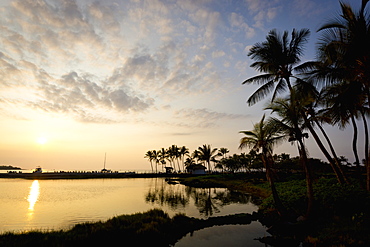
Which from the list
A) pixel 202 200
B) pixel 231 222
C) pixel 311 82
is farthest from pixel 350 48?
pixel 202 200

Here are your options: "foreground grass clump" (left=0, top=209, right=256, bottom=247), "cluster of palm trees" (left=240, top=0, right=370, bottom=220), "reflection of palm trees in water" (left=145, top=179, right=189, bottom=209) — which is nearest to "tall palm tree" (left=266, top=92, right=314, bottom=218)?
"cluster of palm trees" (left=240, top=0, right=370, bottom=220)

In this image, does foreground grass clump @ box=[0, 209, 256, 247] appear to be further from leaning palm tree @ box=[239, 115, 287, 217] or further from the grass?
leaning palm tree @ box=[239, 115, 287, 217]

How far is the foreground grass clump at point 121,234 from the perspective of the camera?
10.1 meters

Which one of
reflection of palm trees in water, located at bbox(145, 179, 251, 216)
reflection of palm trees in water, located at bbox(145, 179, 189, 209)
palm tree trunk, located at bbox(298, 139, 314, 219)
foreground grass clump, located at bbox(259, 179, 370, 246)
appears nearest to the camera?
foreground grass clump, located at bbox(259, 179, 370, 246)

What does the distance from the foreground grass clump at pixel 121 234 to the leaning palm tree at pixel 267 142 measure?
552cm

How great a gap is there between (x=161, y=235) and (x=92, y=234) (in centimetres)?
389

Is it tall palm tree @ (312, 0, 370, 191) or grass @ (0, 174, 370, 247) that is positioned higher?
tall palm tree @ (312, 0, 370, 191)

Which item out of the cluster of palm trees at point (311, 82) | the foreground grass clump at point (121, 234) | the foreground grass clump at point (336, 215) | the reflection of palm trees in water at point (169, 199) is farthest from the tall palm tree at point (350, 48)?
the reflection of palm trees in water at point (169, 199)

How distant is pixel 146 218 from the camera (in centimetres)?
1460

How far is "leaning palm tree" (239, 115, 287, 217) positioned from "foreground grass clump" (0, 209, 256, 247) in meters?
5.52

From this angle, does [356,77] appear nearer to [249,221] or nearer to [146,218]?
[249,221]

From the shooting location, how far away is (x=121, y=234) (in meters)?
11.8

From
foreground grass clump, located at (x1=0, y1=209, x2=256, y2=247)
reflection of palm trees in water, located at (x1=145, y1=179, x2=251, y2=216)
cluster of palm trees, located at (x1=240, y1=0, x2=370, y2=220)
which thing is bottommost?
reflection of palm trees in water, located at (x1=145, y1=179, x2=251, y2=216)

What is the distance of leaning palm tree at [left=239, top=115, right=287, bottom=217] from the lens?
50.6 ft
